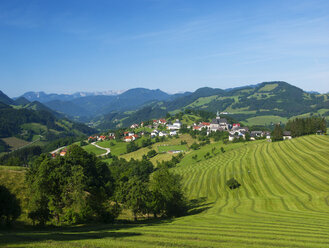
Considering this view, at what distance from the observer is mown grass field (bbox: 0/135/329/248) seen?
25.4 metres

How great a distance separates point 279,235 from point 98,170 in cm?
5712

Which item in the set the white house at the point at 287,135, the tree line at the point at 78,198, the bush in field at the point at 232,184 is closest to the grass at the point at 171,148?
the white house at the point at 287,135

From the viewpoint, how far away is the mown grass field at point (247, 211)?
25.4m

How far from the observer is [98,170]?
7431 centimetres

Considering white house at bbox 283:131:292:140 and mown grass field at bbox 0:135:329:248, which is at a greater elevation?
white house at bbox 283:131:292:140

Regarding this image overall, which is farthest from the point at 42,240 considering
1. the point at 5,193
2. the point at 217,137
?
the point at 217,137

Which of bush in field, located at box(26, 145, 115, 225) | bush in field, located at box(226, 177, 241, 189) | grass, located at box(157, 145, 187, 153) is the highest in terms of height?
bush in field, located at box(26, 145, 115, 225)

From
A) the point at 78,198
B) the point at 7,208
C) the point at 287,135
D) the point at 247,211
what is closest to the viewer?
the point at 7,208

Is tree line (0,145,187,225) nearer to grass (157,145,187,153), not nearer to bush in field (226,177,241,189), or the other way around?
bush in field (226,177,241,189)

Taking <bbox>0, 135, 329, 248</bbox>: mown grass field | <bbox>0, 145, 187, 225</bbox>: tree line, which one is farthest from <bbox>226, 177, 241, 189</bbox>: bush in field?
<bbox>0, 145, 187, 225</bbox>: tree line

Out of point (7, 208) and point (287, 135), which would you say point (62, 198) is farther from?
point (287, 135)

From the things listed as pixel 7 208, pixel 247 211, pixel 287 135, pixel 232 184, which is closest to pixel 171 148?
pixel 287 135

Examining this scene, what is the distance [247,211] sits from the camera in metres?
52.8

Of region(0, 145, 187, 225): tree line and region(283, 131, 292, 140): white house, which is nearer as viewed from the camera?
region(0, 145, 187, 225): tree line
